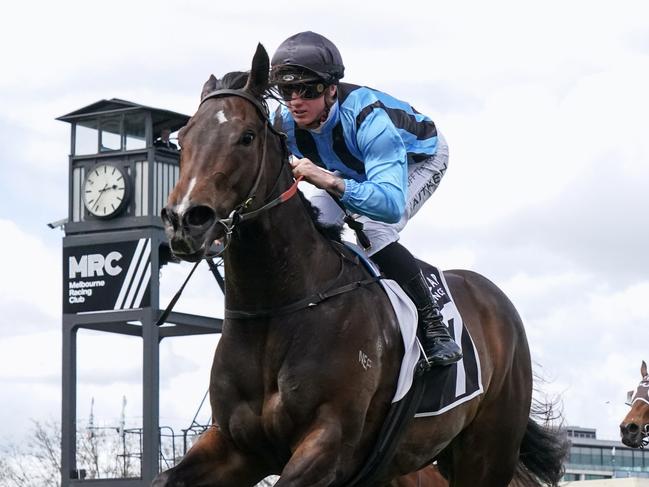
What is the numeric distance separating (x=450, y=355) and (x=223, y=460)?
122cm

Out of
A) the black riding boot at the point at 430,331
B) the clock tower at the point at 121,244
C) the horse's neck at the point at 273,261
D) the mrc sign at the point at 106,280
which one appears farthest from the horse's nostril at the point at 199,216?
the mrc sign at the point at 106,280

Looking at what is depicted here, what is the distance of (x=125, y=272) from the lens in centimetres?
4009

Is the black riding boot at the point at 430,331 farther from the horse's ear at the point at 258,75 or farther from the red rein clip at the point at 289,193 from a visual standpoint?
the horse's ear at the point at 258,75

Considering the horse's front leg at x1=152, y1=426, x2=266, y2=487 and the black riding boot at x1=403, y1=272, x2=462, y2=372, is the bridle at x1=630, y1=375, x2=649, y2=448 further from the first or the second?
the horse's front leg at x1=152, y1=426, x2=266, y2=487

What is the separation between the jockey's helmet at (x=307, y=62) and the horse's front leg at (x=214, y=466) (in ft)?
5.38

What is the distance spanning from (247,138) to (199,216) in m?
0.56

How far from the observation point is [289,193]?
24.1 ft

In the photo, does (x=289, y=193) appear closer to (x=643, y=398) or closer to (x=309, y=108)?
(x=309, y=108)

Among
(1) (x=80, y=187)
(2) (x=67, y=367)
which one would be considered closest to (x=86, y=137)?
(1) (x=80, y=187)

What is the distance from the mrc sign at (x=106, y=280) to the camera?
40.0m

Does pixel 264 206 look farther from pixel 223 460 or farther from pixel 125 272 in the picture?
pixel 125 272

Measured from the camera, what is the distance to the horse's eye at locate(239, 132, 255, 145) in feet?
22.7

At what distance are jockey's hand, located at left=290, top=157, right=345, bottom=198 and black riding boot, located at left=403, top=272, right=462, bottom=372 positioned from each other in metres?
0.84

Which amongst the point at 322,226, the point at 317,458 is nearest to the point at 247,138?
the point at 322,226
